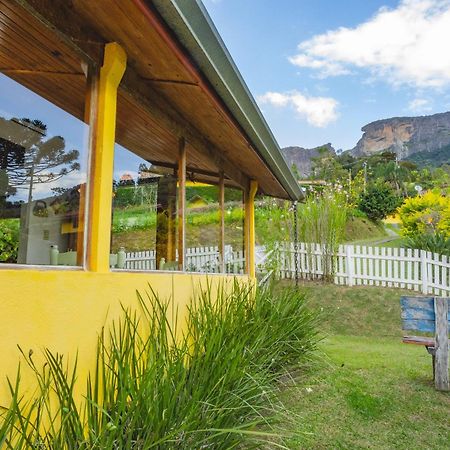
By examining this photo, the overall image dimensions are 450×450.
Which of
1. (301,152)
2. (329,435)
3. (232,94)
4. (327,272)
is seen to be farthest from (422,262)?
(301,152)

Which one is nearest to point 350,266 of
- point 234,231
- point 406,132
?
point 234,231

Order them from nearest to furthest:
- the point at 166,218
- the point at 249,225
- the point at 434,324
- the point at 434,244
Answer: the point at 166,218
the point at 434,324
the point at 249,225
the point at 434,244

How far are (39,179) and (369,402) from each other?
139 inches

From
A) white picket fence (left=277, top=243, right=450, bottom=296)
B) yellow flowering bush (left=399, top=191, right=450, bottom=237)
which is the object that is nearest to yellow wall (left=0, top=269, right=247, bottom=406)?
white picket fence (left=277, top=243, right=450, bottom=296)

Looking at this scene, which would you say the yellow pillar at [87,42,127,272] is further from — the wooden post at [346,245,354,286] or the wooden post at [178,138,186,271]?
the wooden post at [346,245,354,286]

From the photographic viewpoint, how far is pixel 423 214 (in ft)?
60.8

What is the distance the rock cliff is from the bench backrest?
10673 centimetres

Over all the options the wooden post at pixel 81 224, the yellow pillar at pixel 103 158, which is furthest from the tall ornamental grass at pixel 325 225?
the wooden post at pixel 81 224

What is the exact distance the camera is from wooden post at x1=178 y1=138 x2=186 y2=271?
434cm

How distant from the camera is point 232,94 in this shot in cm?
308

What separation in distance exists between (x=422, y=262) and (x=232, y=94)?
966 centimetres

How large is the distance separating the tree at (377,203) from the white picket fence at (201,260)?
22.8m

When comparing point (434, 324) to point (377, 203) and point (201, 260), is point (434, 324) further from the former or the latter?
point (377, 203)

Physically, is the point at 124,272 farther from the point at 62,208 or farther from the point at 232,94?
the point at 232,94
